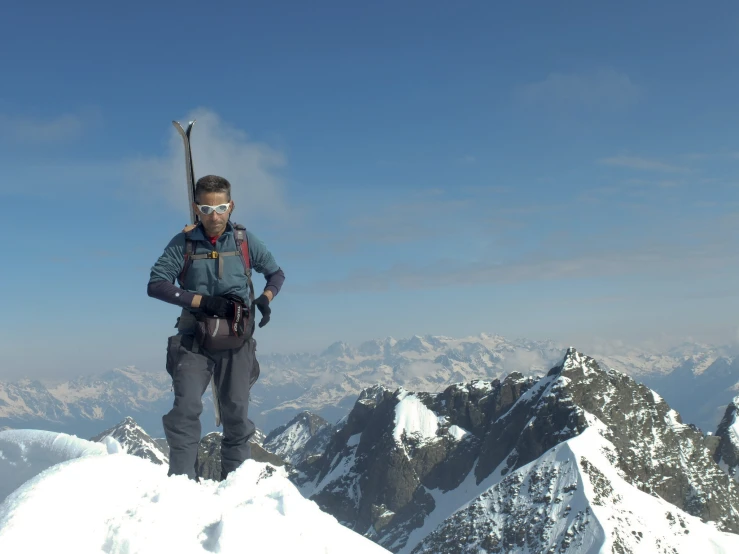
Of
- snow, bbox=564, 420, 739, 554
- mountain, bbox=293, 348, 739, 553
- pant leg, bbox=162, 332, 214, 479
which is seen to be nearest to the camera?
pant leg, bbox=162, 332, 214, 479

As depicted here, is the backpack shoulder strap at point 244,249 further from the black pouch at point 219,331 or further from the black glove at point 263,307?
the black pouch at point 219,331

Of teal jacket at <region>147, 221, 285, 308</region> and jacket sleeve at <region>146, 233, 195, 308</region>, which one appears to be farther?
teal jacket at <region>147, 221, 285, 308</region>

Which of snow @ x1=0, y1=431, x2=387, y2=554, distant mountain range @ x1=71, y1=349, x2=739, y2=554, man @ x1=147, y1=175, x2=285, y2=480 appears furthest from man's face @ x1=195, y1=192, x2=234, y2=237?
distant mountain range @ x1=71, y1=349, x2=739, y2=554

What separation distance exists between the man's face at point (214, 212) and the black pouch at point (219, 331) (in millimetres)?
1234

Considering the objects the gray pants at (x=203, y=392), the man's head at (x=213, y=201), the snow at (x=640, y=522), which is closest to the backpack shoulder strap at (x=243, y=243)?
the man's head at (x=213, y=201)

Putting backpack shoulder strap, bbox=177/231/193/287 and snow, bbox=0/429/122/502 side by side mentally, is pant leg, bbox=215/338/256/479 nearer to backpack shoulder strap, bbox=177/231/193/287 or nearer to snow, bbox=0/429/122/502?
backpack shoulder strap, bbox=177/231/193/287

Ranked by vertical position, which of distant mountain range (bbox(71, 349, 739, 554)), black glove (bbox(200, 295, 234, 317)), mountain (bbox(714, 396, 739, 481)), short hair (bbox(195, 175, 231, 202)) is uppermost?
short hair (bbox(195, 175, 231, 202))

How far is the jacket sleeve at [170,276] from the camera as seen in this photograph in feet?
27.1

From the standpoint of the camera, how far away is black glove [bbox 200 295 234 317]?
8.30m

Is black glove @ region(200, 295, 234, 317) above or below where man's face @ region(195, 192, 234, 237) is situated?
below

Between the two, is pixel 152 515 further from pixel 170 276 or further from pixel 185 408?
pixel 170 276

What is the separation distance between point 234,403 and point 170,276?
208cm

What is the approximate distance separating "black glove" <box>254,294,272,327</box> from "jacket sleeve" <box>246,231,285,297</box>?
0.29 meters

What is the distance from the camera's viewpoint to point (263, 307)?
905 centimetres
